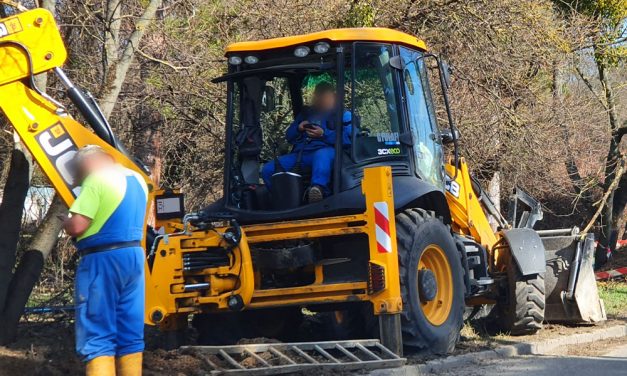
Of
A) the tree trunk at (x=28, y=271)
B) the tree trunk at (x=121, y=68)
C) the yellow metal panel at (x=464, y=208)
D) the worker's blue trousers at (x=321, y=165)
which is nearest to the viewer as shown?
the worker's blue trousers at (x=321, y=165)

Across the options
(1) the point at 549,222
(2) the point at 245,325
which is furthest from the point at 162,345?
(1) the point at 549,222

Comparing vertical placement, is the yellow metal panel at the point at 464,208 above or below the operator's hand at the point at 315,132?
below

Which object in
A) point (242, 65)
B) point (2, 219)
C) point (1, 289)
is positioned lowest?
point (1, 289)

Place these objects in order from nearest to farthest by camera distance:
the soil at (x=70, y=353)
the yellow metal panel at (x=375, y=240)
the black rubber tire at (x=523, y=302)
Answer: the soil at (x=70, y=353) → the yellow metal panel at (x=375, y=240) → the black rubber tire at (x=523, y=302)

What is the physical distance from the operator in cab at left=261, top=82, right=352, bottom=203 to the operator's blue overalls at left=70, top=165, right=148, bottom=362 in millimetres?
2575

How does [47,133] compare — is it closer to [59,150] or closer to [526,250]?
[59,150]

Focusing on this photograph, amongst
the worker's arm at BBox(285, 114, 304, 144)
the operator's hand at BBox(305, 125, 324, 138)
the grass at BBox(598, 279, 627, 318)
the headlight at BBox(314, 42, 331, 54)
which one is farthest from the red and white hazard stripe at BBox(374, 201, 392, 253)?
the grass at BBox(598, 279, 627, 318)

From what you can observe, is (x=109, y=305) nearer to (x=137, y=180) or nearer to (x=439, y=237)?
(x=137, y=180)

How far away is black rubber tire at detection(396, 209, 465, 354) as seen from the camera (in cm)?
795

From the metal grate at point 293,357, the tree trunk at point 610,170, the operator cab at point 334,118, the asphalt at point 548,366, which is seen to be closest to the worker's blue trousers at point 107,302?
the metal grate at point 293,357

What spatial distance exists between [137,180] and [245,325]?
3348 mm

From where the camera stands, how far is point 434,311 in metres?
8.61

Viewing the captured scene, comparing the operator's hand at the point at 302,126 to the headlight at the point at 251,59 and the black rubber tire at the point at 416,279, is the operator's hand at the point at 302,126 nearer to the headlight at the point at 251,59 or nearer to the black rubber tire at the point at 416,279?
the headlight at the point at 251,59

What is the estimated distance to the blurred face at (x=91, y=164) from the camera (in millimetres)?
5898
